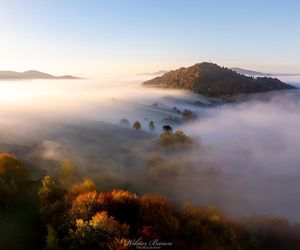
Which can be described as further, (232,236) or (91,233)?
(232,236)

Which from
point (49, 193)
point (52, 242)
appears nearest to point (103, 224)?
point (52, 242)

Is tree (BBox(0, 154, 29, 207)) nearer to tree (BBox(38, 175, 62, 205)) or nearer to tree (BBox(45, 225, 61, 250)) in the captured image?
tree (BBox(38, 175, 62, 205))

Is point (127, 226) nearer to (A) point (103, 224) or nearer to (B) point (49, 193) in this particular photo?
(A) point (103, 224)

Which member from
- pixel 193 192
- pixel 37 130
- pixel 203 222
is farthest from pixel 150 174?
pixel 37 130

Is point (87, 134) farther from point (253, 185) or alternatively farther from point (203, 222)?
point (203, 222)

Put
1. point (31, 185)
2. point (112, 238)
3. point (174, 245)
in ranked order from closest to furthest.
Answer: point (112, 238), point (174, 245), point (31, 185)

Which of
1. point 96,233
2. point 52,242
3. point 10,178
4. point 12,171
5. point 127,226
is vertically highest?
point 96,233

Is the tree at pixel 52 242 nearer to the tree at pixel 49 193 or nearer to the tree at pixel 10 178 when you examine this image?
the tree at pixel 49 193

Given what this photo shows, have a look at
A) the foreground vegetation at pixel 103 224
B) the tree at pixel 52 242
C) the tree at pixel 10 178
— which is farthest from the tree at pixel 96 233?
the tree at pixel 10 178

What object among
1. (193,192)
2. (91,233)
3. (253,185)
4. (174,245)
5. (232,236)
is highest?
(91,233)
